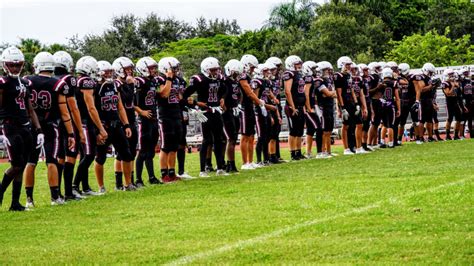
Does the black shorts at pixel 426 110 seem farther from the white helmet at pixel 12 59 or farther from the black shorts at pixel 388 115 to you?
the white helmet at pixel 12 59

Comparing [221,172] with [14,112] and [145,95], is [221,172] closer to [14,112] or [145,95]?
[145,95]

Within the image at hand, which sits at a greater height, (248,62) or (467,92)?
(248,62)

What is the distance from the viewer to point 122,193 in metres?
16.1

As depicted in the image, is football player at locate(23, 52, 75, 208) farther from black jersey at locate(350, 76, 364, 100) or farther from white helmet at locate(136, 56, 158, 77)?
black jersey at locate(350, 76, 364, 100)

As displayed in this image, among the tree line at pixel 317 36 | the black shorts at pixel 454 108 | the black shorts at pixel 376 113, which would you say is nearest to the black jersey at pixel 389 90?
the black shorts at pixel 376 113

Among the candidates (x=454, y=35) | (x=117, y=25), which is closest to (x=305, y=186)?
(x=454, y=35)

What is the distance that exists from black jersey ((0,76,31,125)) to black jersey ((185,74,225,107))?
17.8ft

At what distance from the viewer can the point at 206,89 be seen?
62.5 feet

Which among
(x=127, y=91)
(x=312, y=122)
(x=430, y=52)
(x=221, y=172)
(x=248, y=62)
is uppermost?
(x=430, y=52)

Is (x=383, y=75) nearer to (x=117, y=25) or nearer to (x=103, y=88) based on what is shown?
(x=103, y=88)

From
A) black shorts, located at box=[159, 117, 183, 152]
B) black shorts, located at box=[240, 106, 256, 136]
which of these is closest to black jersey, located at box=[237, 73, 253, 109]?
black shorts, located at box=[240, 106, 256, 136]

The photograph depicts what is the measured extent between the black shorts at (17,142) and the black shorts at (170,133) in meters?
4.30

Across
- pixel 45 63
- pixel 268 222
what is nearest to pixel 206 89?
pixel 45 63

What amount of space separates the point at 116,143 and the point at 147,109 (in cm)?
171
